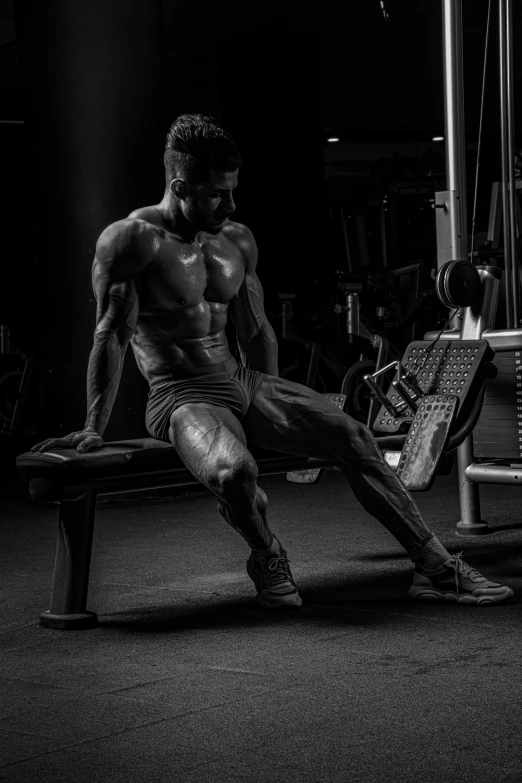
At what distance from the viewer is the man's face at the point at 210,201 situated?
11.5 feet

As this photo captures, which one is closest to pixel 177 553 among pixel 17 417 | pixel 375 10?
pixel 17 417

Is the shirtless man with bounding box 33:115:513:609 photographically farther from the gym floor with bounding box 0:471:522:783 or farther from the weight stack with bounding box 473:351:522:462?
the weight stack with bounding box 473:351:522:462

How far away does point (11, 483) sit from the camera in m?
7.12

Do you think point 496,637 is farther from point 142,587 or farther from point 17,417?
point 17,417

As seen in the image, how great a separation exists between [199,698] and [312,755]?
0.47 meters

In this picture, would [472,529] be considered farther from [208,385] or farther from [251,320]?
[208,385]

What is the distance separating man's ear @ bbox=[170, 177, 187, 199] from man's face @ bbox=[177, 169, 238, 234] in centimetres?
1

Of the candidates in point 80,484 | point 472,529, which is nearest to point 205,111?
point 472,529

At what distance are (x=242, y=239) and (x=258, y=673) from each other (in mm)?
1506

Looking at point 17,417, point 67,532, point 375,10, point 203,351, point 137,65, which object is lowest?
point 17,417

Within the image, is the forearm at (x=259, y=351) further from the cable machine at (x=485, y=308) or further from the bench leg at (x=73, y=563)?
the cable machine at (x=485, y=308)

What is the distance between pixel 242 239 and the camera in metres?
3.77

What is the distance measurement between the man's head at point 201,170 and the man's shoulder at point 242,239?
0.63 feet

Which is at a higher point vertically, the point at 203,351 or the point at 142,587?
the point at 203,351
